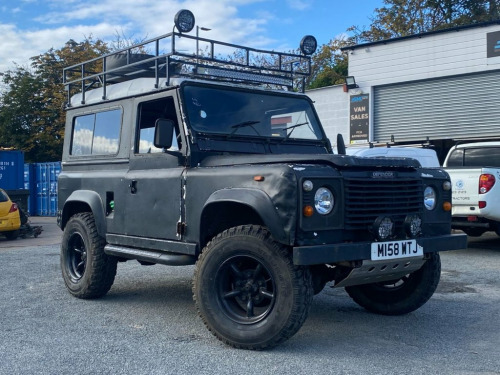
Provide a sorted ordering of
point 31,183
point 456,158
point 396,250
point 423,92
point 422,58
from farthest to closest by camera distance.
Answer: point 31,183 < point 423,92 < point 422,58 < point 456,158 < point 396,250

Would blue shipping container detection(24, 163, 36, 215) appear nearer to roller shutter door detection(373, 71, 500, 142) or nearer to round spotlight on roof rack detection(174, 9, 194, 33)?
roller shutter door detection(373, 71, 500, 142)

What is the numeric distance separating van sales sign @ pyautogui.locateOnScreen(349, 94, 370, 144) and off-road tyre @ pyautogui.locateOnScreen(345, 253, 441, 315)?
44.1 ft

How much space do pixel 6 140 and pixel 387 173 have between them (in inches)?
1163

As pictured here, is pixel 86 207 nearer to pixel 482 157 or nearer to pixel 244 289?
pixel 244 289

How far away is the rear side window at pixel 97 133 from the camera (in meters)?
6.74

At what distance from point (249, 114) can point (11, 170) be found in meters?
15.9

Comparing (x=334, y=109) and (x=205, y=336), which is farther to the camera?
(x=334, y=109)

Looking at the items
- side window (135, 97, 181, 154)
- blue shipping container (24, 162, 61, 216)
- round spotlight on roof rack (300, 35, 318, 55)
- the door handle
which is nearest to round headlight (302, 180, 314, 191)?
side window (135, 97, 181, 154)

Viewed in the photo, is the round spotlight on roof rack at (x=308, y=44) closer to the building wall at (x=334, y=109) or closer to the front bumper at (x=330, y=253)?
the front bumper at (x=330, y=253)

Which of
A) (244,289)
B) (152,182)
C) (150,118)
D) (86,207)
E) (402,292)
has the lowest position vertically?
(402,292)

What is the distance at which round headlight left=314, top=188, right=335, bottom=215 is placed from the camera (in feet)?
15.2

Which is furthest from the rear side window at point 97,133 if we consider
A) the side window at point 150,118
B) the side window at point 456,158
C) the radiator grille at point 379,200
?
the side window at point 456,158

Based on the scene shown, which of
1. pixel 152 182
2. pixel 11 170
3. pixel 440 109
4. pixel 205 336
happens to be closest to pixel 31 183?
pixel 11 170

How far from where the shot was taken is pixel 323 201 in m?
4.67
